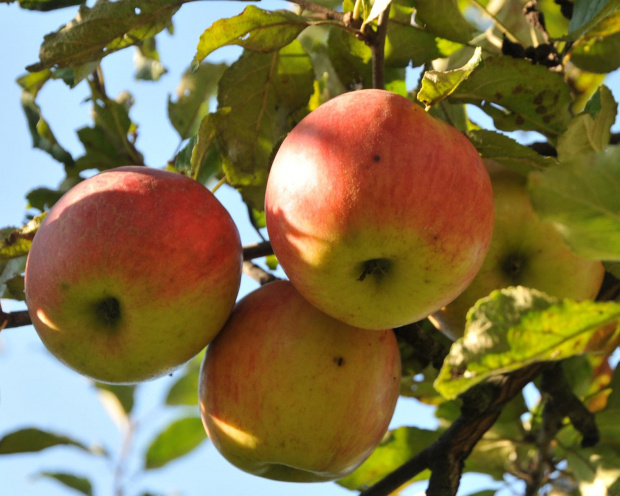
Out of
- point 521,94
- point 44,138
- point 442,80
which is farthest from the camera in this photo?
point 44,138

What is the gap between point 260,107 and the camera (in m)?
1.83

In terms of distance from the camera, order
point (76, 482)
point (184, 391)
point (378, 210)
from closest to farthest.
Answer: point (378, 210) → point (76, 482) → point (184, 391)

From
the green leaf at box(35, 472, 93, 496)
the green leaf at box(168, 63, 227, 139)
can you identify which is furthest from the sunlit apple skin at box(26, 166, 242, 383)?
the green leaf at box(35, 472, 93, 496)

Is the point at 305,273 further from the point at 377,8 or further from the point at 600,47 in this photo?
the point at 600,47

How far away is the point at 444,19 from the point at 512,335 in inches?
32.8

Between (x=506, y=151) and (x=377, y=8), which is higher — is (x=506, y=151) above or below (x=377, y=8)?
below

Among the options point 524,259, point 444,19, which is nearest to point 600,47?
point 444,19

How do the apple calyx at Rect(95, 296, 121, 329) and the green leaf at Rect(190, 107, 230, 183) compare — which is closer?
the apple calyx at Rect(95, 296, 121, 329)

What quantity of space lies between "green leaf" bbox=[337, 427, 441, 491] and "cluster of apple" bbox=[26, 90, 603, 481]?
1.33 feet

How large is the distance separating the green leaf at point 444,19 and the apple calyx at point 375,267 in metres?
0.58

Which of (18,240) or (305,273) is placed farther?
(18,240)

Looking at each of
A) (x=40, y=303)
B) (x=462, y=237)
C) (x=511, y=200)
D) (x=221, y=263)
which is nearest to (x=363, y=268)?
(x=462, y=237)

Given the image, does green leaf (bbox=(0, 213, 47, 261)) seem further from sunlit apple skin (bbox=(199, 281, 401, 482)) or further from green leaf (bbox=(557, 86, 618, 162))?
green leaf (bbox=(557, 86, 618, 162))

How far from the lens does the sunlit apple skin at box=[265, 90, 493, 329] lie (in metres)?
1.18
